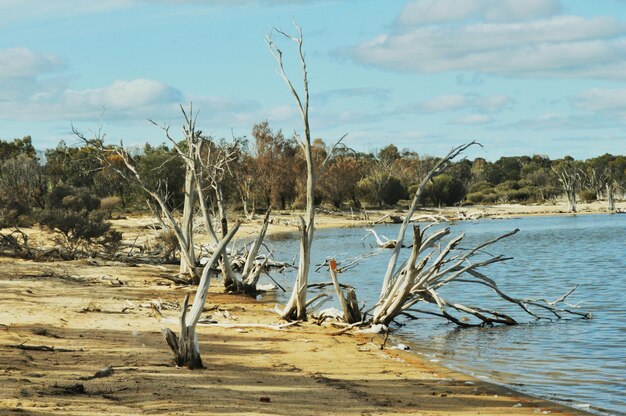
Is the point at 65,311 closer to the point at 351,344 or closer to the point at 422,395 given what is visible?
the point at 351,344

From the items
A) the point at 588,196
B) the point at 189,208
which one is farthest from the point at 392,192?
the point at 189,208

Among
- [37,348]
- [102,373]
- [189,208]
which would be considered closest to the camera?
[102,373]

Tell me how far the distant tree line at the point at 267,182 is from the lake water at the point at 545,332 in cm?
447

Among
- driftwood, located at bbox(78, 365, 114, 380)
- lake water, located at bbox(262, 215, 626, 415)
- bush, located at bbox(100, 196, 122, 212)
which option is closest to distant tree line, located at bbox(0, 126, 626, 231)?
bush, located at bbox(100, 196, 122, 212)

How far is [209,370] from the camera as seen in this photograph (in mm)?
10797

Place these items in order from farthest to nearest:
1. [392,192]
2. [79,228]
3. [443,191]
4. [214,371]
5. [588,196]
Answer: [588,196]
[443,191]
[392,192]
[79,228]
[214,371]

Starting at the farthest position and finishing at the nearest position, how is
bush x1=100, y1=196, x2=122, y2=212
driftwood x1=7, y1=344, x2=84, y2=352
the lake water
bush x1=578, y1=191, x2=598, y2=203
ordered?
1. bush x1=578, y1=191, x2=598, y2=203
2. bush x1=100, y1=196, x2=122, y2=212
3. the lake water
4. driftwood x1=7, y1=344, x2=84, y2=352

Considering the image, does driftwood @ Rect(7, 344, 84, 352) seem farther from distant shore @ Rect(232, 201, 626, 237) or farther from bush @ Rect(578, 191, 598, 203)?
bush @ Rect(578, 191, 598, 203)

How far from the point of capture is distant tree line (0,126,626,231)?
34.5 meters

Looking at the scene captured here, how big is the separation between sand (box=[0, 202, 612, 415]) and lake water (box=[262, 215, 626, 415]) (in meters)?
0.86

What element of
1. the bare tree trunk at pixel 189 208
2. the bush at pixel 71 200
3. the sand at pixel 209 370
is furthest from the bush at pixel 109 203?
the sand at pixel 209 370

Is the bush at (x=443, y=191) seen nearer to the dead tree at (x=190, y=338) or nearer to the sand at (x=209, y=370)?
the sand at (x=209, y=370)

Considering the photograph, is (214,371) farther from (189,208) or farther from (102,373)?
(189,208)

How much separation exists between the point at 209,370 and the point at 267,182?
2252 inches
